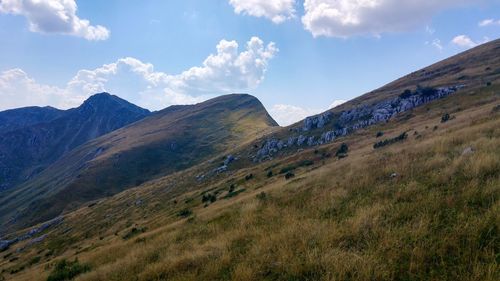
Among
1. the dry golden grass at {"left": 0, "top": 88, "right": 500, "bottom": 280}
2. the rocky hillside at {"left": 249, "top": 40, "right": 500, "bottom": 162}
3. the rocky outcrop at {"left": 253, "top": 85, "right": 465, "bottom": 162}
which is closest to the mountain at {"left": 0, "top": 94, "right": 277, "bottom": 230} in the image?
the rocky outcrop at {"left": 253, "top": 85, "right": 465, "bottom": 162}

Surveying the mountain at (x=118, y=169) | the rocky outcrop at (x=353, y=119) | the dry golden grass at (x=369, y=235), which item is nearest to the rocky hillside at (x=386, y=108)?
the rocky outcrop at (x=353, y=119)

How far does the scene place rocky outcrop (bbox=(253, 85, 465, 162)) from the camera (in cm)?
6688

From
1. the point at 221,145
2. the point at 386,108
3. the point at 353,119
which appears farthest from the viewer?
the point at 221,145

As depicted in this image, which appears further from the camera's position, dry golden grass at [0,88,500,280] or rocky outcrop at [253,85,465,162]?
rocky outcrop at [253,85,465,162]

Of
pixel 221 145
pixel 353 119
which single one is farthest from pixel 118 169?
pixel 353 119

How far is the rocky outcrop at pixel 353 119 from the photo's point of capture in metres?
66.9

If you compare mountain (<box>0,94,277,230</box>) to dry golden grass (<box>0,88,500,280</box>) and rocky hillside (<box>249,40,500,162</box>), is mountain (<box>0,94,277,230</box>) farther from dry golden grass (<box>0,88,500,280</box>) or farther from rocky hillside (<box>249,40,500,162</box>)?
dry golden grass (<box>0,88,500,280</box>)

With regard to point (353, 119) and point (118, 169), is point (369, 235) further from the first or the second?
point (118, 169)

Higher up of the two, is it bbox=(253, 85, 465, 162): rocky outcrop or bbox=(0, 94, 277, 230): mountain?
bbox=(0, 94, 277, 230): mountain

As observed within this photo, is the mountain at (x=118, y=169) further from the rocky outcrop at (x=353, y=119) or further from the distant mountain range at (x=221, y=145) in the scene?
the rocky outcrop at (x=353, y=119)

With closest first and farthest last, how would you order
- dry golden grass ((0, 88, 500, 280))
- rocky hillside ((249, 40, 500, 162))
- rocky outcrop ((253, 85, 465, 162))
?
1. dry golden grass ((0, 88, 500, 280))
2. rocky hillside ((249, 40, 500, 162))
3. rocky outcrop ((253, 85, 465, 162))

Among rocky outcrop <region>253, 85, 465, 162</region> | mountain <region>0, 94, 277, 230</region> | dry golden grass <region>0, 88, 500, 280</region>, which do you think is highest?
mountain <region>0, 94, 277, 230</region>

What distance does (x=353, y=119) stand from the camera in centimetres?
7825

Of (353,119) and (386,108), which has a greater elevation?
(386,108)
